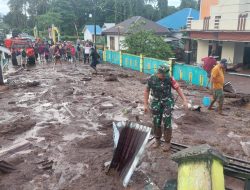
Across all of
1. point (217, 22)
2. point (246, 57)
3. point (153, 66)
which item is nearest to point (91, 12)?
point (217, 22)

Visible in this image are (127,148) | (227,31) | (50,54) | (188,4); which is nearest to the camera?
(127,148)

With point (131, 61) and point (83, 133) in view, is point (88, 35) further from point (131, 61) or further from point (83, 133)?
point (83, 133)

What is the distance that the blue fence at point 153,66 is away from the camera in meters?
13.3

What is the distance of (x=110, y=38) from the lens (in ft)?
109

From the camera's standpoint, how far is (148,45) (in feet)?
68.0

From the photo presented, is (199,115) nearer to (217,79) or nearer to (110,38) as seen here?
(217,79)

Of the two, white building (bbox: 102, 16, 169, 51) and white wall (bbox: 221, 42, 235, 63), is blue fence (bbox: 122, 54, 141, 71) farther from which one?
white building (bbox: 102, 16, 169, 51)

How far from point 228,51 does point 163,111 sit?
16.5 metres

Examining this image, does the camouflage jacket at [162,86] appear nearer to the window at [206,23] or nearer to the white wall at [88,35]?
the window at [206,23]

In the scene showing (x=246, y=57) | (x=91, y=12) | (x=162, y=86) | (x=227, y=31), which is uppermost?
(x=91, y=12)

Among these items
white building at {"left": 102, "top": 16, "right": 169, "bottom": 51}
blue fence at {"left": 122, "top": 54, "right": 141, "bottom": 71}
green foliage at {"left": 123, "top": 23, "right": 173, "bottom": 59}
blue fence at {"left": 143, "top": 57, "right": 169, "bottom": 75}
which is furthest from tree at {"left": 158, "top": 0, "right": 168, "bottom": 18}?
blue fence at {"left": 143, "top": 57, "right": 169, "bottom": 75}

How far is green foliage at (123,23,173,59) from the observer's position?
20.5 metres

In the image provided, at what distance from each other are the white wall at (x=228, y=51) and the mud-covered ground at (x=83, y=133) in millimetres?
8593

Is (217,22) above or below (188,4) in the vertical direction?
below
